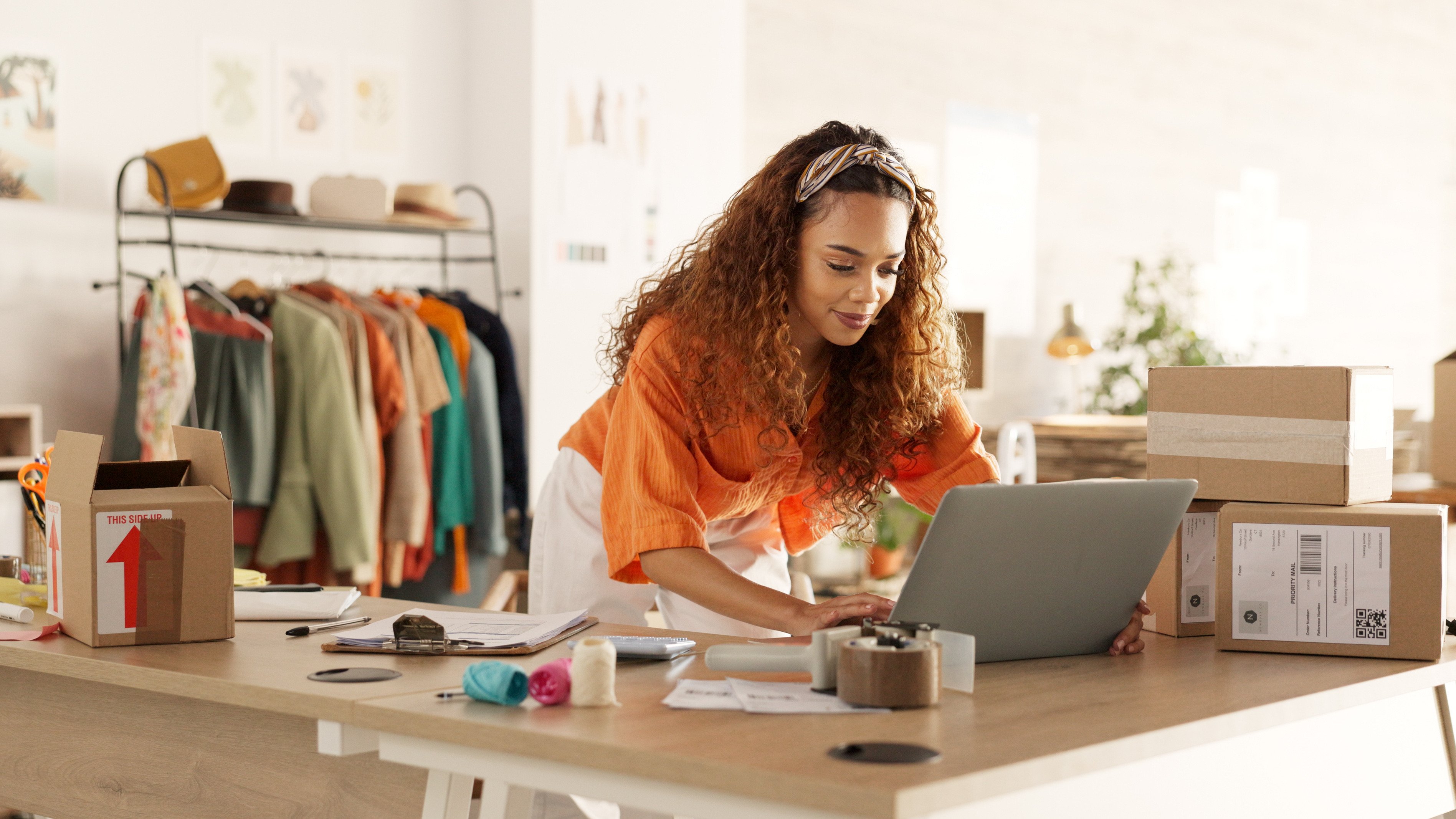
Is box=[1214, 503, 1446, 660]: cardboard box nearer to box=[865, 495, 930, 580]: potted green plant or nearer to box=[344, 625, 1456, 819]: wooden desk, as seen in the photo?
box=[344, 625, 1456, 819]: wooden desk

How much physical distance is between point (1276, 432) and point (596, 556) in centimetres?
108

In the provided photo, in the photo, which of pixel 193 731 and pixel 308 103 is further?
pixel 308 103

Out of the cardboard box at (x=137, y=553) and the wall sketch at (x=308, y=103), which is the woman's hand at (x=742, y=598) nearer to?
the cardboard box at (x=137, y=553)

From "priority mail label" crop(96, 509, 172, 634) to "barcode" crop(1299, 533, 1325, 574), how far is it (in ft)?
4.36

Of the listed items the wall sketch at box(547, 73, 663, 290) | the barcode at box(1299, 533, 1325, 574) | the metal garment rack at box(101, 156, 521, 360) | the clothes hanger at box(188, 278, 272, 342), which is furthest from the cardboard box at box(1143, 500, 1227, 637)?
the wall sketch at box(547, 73, 663, 290)

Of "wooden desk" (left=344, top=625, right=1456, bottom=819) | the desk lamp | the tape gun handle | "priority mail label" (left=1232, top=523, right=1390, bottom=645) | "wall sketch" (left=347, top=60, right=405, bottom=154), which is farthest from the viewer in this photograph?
the desk lamp

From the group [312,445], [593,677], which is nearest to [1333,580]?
[593,677]

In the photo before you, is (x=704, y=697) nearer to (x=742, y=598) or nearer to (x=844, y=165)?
(x=742, y=598)

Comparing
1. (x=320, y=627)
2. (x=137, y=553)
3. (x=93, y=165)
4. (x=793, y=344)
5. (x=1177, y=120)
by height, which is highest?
(x=1177, y=120)

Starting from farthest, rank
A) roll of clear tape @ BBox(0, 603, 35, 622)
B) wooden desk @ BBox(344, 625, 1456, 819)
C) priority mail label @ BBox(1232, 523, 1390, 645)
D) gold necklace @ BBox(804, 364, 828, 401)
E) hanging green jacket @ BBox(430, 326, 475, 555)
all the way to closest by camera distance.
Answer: hanging green jacket @ BBox(430, 326, 475, 555) → gold necklace @ BBox(804, 364, 828, 401) → roll of clear tape @ BBox(0, 603, 35, 622) → priority mail label @ BBox(1232, 523, 1390, 645) → wooden desk @ BBox(344, 625, 1456, 819)

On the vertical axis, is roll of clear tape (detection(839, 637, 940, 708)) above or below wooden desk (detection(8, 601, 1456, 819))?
above

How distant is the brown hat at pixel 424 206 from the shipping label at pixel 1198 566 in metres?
2.73

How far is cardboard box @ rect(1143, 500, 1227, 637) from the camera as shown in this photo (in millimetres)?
1736

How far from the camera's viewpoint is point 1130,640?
5.24 feet
